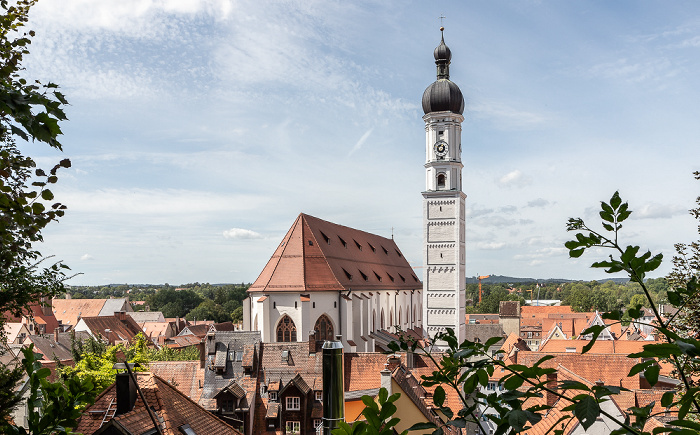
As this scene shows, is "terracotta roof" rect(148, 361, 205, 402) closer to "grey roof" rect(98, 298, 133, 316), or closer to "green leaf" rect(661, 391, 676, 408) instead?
"green leaf" rect(661, 391, 676, 408)

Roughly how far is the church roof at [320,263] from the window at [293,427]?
11.1m

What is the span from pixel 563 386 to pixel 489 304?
12825 centimetres

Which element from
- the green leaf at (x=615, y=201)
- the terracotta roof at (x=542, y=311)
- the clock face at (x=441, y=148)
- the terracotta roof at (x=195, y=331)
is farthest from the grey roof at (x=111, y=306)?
the green leaf at (x=615, y=201)

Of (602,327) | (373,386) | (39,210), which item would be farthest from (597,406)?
(373,386)

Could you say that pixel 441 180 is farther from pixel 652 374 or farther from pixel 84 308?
pixel 84 308

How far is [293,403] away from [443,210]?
26.1m

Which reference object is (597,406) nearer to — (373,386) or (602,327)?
(602,327)

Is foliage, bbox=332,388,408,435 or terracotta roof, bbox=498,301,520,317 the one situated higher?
foliage, bbox=332,388,408,435

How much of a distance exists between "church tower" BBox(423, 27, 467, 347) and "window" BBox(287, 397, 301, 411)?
2292 cm

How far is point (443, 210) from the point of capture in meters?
47.2

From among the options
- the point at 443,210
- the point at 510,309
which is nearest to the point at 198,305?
the point at 510,309

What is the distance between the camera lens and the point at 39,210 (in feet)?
10.7

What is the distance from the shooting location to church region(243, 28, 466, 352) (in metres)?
35.4

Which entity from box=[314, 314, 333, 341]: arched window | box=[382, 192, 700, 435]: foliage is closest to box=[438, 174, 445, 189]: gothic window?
box=[314, 314, 333, 341]: arched window
